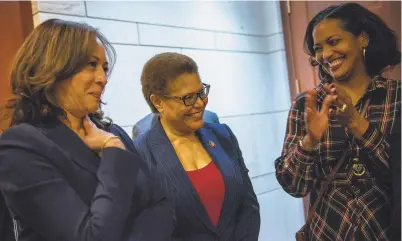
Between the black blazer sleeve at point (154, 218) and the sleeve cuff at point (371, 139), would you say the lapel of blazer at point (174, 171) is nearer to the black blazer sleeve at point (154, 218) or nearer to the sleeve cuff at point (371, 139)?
the black blazer sleeve at point (154, 218)

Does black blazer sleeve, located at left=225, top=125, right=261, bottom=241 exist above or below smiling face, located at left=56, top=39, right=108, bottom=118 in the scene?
below

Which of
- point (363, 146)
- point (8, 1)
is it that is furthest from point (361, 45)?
point (8, 1)

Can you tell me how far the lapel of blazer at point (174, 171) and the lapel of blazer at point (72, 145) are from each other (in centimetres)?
33

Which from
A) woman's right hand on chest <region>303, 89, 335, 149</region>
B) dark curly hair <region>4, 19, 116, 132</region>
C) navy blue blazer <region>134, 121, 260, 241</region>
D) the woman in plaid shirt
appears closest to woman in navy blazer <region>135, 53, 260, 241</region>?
navy blue blazer <region>134, 121, 260, 241</region>

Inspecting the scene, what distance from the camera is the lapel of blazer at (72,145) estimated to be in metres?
0.91

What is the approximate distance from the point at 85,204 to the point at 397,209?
0.82 m

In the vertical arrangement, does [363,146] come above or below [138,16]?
A: below

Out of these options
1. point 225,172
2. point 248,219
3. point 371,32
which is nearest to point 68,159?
point 225,172

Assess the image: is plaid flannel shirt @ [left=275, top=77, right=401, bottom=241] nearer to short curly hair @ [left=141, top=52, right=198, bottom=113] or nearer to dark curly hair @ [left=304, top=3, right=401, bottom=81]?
dark curly hair @ [left=304, top=3, right=401, bottom=81]

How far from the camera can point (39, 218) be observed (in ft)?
2.67

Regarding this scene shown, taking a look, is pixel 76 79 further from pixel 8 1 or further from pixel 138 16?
pixel 138 16

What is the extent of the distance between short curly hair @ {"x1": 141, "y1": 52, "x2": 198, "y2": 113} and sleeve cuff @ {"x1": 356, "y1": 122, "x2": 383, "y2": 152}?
0.54 metres

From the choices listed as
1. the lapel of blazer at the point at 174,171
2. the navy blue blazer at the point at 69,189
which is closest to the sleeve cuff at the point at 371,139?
the lapel of blazer at the point at 174,171

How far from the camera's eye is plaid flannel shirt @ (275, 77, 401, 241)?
1.18 m
